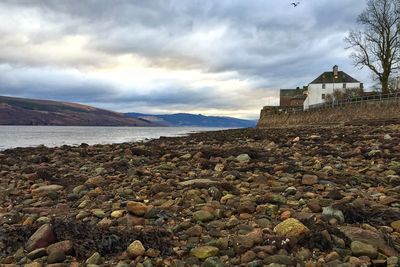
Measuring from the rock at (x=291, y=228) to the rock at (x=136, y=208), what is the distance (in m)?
2.01

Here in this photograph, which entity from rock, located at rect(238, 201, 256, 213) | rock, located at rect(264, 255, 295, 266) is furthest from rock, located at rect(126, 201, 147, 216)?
rock, located at rect(264, 255, 295, 266)

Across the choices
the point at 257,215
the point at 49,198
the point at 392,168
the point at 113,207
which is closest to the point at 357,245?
the point at 257,215

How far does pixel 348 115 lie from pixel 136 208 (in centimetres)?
3585

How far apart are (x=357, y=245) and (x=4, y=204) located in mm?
6073

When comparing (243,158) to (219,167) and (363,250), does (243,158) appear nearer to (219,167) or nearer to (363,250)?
(219,167)

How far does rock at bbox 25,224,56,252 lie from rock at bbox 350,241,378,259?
3.54m

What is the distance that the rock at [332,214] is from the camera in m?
4.90

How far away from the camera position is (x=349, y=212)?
5004 mm

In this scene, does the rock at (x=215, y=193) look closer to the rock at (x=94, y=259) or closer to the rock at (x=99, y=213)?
the rock at (x=99, y=213)

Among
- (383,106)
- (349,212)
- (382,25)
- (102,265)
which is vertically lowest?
(102,265)

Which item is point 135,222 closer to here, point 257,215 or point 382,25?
point 257,215

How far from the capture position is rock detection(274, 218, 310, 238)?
4.39 meters

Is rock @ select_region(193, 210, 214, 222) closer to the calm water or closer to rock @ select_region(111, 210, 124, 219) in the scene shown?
rock @ select_region(111, 210, 124, 219)

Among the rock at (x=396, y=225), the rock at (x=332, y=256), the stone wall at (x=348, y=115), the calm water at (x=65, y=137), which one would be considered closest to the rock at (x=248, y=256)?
the rock at (x=332, y=256)
